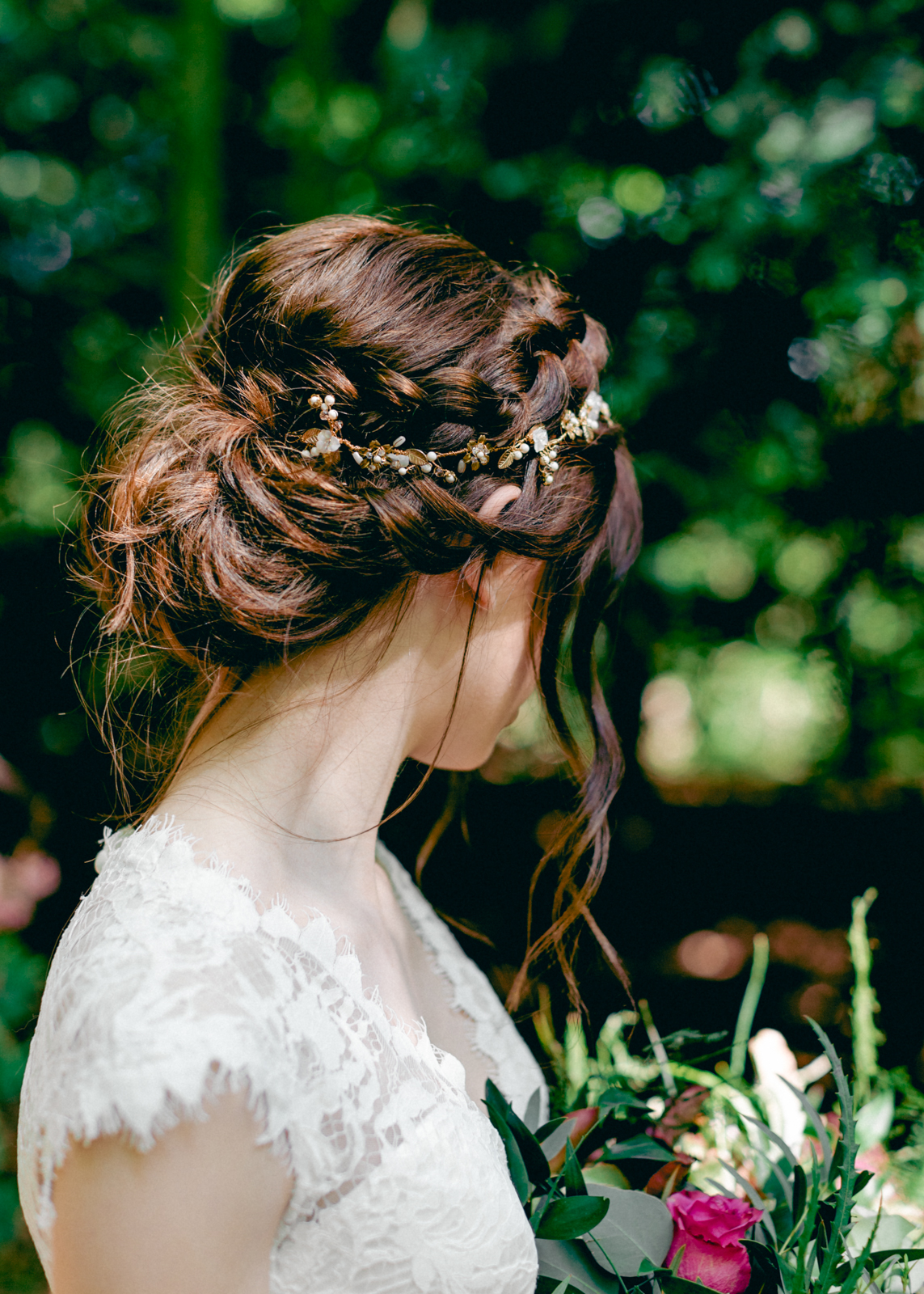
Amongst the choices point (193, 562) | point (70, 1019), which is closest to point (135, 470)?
point (193, 562)

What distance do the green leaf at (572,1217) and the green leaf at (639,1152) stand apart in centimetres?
14

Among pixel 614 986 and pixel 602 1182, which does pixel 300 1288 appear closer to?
pixel 602 1182

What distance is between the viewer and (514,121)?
5.73ft

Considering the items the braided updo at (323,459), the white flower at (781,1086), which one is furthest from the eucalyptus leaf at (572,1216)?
the braided updo at (323,459)

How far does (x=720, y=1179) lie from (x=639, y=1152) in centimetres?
24

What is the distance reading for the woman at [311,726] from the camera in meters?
0.76

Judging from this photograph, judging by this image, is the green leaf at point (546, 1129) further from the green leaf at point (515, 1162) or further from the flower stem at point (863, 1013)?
the flower stem at point (863, 1013)

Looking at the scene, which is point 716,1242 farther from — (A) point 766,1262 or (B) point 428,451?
(B) point 428,451

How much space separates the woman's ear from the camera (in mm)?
1056

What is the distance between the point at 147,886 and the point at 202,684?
358 millimetres

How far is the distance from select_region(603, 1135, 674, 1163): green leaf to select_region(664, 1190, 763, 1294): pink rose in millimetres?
140

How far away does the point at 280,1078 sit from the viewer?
2.65 ft

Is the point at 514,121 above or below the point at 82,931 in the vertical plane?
above

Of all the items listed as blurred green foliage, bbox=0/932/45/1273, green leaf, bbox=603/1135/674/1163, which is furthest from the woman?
blurred green foliage, bbox=0/932/45/1273
